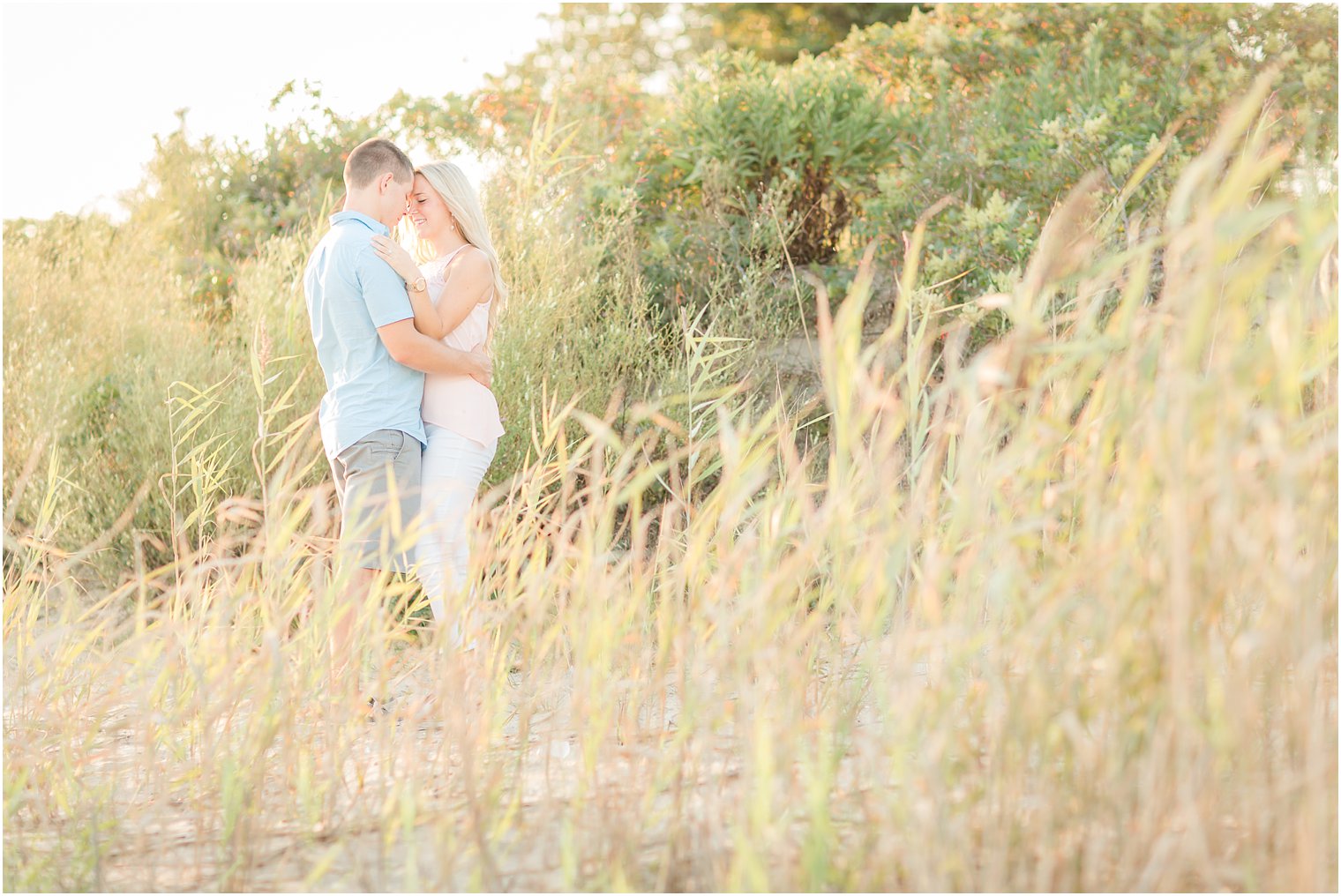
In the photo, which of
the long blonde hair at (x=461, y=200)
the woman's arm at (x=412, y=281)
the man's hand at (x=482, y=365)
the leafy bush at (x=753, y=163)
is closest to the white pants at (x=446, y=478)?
the man's hand at (x=482, y=365)

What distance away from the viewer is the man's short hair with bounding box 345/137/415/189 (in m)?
3.44

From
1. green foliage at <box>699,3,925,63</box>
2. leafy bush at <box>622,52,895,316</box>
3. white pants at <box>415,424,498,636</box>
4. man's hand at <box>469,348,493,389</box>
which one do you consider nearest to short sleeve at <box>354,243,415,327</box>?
man's hand at <box>469,348,493,389</box>

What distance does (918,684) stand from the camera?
2.13 m

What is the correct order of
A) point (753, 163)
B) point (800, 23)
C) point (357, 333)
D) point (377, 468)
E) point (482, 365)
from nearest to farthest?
1. point (377, 468)
2. point (357, 333)
3. point (482, 365)
4. point (753, 163)
5. point (800, 23)

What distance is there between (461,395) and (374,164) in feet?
2.43

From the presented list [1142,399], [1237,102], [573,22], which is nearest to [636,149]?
[1237,102]

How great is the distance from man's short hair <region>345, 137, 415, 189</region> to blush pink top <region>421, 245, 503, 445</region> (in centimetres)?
30

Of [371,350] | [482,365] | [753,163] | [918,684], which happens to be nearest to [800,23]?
[753,163]

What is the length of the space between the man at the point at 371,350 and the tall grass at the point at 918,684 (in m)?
0.74

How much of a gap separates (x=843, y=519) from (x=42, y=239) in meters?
7.19

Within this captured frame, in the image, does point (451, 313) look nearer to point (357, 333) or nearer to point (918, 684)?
point (357, 333)

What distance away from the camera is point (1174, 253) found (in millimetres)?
1741

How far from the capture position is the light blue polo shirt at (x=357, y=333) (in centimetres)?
330

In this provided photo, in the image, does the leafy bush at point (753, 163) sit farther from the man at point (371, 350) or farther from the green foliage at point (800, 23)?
the green foliage at point (800, 23)
